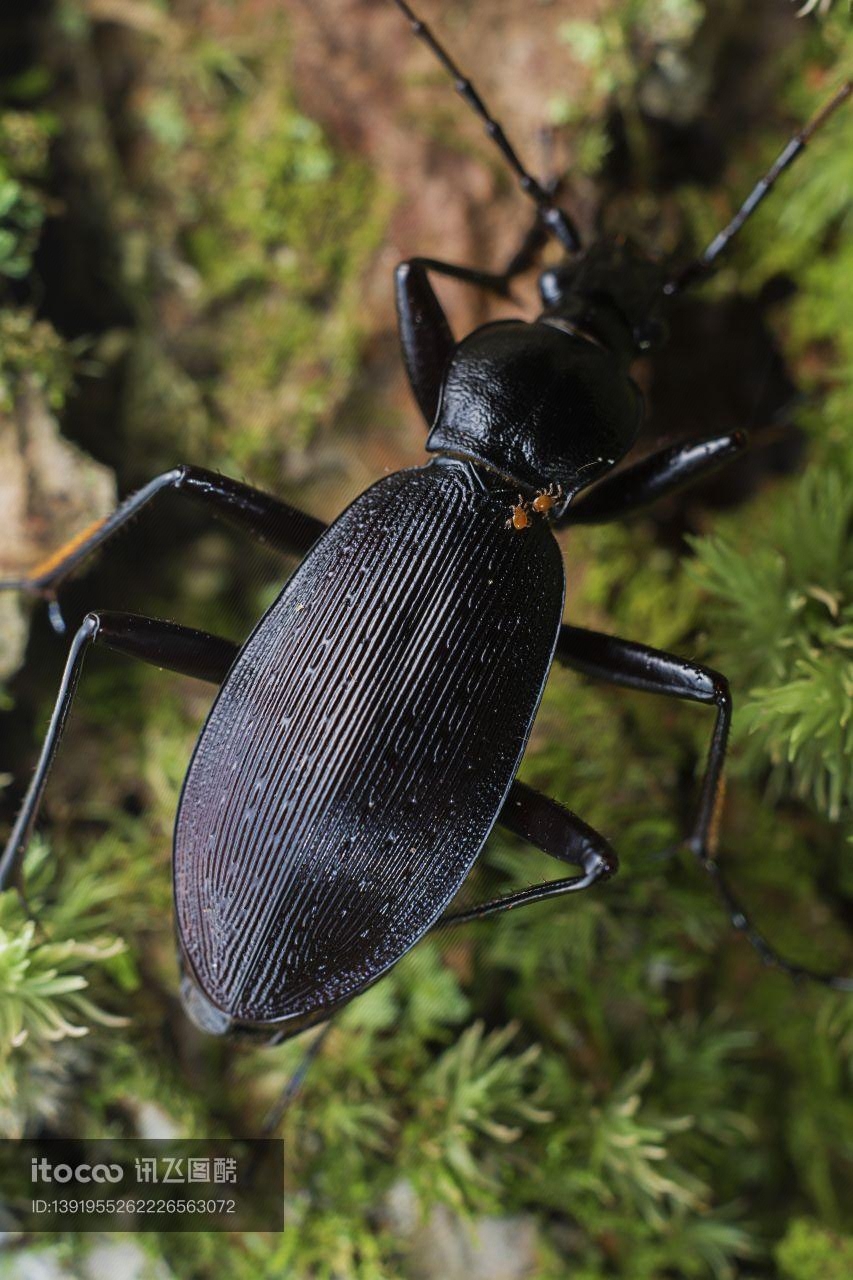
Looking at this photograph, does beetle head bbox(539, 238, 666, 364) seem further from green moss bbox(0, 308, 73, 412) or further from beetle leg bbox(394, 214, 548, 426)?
green moss bbox(0, 308, 73, 412)

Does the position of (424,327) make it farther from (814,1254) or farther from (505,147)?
(814,1254)

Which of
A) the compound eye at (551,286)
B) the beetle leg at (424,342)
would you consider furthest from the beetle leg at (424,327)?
the compound eye at (551,286)

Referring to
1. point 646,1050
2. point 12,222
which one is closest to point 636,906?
point 646,1050

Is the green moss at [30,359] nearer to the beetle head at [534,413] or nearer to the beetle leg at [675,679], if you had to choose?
the beetle head at [534,413]

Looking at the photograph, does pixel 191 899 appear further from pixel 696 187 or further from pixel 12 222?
pixel 696 187

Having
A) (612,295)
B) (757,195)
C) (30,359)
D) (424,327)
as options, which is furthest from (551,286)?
(30,359)
